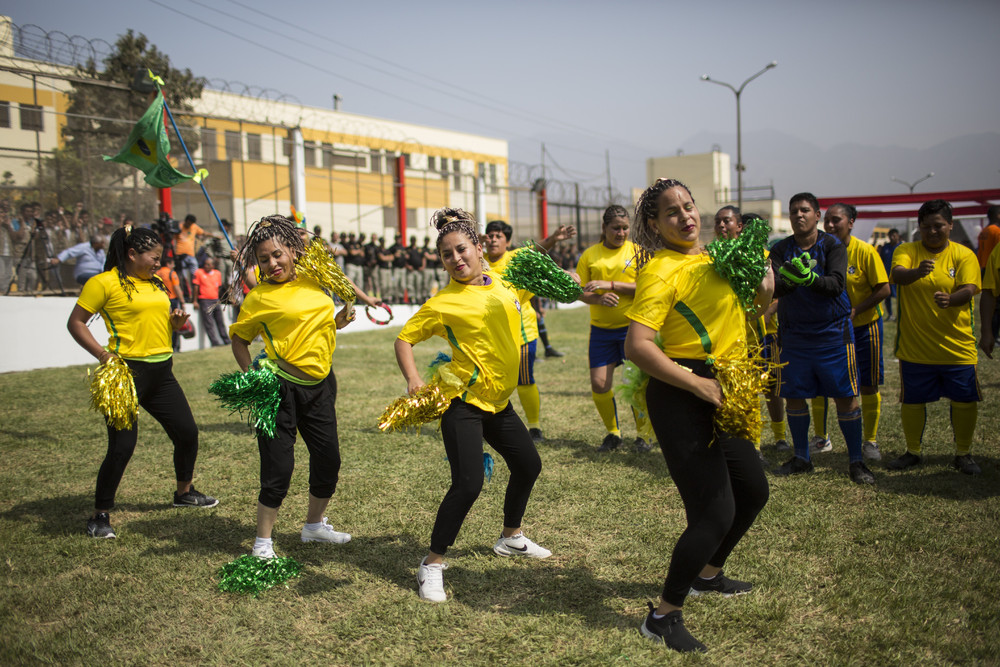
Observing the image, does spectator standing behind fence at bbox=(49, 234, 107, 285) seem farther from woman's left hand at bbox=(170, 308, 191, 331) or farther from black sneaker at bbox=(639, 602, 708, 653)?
black sneaker at bbox=(639, 602, 708, 653)

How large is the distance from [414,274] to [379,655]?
58.3 ft

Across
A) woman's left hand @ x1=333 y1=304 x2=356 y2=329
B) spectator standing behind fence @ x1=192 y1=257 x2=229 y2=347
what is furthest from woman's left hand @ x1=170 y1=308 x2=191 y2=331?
spectator standing behind fence @ x1=192 y1=257 x2=229 y2=347

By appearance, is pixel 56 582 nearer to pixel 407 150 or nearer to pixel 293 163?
pixel 293 163

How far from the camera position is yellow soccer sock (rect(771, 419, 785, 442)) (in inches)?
258

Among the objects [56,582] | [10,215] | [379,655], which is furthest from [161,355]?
[10,215]

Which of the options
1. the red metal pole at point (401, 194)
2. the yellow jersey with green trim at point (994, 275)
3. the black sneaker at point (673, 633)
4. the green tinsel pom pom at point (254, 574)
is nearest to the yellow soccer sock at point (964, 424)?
the yellow jersey with green trim at point (994, 275)

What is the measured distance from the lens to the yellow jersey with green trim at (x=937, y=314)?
5.68 metres

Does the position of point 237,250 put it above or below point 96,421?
above

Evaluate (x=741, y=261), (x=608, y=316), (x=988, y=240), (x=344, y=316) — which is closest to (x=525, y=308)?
(x=608, y=316)

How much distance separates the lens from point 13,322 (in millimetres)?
12133

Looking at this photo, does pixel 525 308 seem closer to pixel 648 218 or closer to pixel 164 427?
pixel 164 427

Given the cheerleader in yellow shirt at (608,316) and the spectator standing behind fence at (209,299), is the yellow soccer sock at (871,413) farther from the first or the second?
the spectator standing behind fence at (209,299)

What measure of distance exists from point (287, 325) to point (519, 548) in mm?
1932

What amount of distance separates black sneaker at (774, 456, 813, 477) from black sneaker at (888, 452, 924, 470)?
660 millimetres
